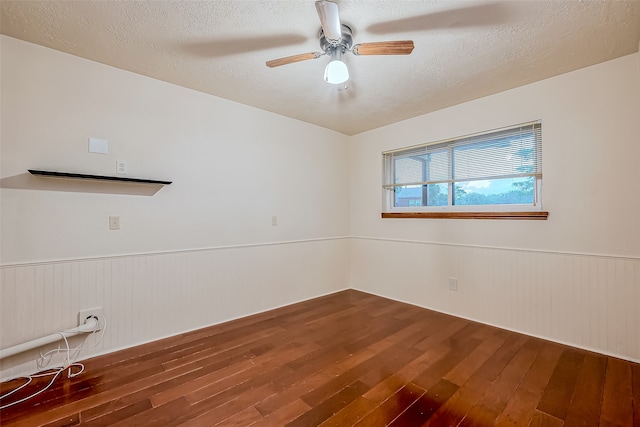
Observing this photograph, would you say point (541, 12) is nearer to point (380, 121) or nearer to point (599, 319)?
point (380, 121)

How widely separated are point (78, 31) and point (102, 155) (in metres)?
0.86

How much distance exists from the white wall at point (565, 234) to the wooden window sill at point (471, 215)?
0.20 feet

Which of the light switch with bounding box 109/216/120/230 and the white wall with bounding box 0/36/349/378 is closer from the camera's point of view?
the white wall with bounding box 0/36/349/378

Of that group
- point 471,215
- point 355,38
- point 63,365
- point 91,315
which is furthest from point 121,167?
point 471,215

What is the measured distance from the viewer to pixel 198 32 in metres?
1.91

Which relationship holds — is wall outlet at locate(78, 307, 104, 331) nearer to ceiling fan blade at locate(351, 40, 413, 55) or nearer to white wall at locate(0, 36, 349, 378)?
white wall at locate(0, 36, 349, 378)

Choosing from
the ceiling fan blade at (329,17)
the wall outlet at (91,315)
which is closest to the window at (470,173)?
the ceiling fan blade at (329,17)

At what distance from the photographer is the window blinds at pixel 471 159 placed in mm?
2703

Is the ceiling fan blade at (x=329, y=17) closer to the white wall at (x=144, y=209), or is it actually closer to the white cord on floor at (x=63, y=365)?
the white wall at (x=144, y=209)

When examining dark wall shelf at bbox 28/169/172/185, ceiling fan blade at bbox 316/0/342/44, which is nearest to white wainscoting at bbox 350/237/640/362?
ceiling fan blade at bbox 316/0/342/44

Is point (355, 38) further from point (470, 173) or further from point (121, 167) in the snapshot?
point (121, 167)

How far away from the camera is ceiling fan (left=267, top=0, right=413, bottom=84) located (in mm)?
1517

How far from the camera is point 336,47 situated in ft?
6.40

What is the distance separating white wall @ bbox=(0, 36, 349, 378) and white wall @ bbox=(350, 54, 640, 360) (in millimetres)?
1823
